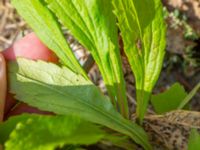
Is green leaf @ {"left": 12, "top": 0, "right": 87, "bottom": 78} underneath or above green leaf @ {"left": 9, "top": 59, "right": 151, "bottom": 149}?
above

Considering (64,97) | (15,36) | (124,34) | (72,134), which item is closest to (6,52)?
(64,97)

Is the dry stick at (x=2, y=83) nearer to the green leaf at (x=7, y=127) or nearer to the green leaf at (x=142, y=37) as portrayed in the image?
the green leaf at (x=7, y=127)

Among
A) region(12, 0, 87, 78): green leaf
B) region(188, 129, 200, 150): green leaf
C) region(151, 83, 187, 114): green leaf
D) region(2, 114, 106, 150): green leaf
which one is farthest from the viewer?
region(151, 83, 187, 114): green leaf

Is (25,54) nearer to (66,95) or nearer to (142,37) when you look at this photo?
(66,95)

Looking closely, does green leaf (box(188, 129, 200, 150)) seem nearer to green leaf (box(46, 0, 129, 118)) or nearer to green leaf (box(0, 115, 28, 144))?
green leaf (box(46, 0, 129, 118))

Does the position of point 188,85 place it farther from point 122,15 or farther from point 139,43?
point 122,15

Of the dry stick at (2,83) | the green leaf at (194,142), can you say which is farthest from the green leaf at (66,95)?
the green leaf at (194,142)

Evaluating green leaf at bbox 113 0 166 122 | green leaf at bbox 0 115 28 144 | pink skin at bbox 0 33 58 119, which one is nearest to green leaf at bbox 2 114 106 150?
green leaf at bbox 0 115 28 144
